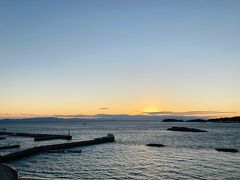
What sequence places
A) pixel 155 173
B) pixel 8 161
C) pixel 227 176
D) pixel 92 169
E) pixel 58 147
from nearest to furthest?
pixel 227 176 → pixel 155 173 → pixel 92 169 → pixel 8 161 → pixel 58 147

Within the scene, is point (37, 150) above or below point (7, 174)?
below

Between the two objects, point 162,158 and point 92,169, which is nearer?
point 92,169

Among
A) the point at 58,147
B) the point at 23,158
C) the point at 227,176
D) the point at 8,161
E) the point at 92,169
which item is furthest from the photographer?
the point at 58,147

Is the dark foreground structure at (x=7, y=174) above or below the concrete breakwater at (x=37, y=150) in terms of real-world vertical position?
above

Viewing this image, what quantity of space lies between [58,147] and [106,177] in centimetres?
3331

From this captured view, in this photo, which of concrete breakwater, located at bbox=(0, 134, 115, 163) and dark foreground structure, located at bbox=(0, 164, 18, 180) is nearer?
dark foreground structure, located at bbox=(0, 164, 18, 180)

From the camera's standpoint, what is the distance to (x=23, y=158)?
54656 mm

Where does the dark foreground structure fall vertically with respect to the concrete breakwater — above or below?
above

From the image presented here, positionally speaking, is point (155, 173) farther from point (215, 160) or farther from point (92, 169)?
point (215, 160)

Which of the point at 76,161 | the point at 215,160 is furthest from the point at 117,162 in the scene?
the point at 215,160

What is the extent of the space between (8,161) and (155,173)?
80.2 ft

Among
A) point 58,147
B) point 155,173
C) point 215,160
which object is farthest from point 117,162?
point 58,147

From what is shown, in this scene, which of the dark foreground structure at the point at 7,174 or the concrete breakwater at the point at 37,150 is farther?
the concrete breakwater at the point at 37,150

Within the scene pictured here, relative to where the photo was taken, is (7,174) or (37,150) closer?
(7,174)
